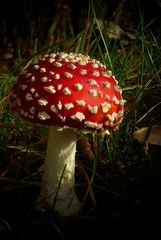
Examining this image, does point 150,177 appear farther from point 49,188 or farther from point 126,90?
point 126,90

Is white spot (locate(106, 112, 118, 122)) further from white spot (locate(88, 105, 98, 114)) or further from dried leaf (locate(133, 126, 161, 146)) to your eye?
dried leaf (locate(133, 126, 161, 146))

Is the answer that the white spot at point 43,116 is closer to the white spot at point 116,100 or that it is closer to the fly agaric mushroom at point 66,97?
the fly agaric mushroom at point 66,97

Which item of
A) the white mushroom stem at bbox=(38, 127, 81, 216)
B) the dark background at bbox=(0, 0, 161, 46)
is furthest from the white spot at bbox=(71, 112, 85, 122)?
the dark background at bbox=(0, 0, 161, 46)

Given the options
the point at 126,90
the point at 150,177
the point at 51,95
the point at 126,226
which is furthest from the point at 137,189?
the point at 126,90

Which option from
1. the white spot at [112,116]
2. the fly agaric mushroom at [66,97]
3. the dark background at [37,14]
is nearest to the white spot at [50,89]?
the fly agaric mushroom at [66,97]

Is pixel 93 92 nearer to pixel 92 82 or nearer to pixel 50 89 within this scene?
pixel 92 82

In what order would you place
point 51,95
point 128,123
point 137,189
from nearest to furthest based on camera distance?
point 51,95, point 137,189, point 128,123
